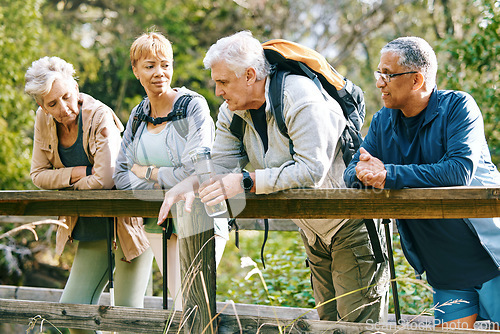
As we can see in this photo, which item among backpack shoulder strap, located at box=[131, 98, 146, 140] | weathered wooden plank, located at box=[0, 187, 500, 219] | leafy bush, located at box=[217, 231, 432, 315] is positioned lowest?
leafy bush, located at box=[217, 231, 432, 315]

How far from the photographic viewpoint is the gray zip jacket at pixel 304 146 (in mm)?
1960

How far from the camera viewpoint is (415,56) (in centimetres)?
202

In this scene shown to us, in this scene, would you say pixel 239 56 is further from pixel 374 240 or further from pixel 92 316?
pixel 92 316

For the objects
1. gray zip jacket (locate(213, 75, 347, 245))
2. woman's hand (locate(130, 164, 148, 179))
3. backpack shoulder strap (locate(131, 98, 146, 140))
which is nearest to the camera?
gray zip jacket (locate(213, 75, 347, 245))

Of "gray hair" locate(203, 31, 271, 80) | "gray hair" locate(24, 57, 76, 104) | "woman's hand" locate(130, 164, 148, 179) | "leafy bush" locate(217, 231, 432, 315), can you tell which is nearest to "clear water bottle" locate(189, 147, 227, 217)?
"gray hair" locate(203, 31, 271, 80)

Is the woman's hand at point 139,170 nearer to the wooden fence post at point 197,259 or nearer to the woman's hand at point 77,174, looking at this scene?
the woman's hand at point 77,174

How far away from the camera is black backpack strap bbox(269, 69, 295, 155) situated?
6.75 feet

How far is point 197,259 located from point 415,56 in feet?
3.89

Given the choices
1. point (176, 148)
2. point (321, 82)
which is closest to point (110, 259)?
point (176, 148)

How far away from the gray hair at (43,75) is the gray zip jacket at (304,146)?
1.02 meters

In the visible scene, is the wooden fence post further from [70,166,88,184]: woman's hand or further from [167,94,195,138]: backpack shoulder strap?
[70,166,88,184]: woman's hand

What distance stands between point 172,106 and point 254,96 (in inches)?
27.1

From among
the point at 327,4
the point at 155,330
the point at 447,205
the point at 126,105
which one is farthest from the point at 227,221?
the point at 327,4

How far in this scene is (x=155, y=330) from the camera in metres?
2.38
